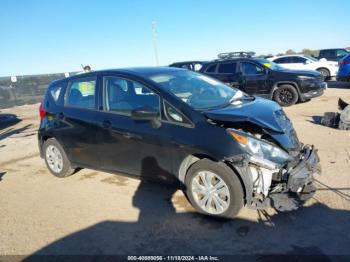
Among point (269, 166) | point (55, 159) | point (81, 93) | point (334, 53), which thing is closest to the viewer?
point (269, 166)

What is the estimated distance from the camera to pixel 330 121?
7.82 meters

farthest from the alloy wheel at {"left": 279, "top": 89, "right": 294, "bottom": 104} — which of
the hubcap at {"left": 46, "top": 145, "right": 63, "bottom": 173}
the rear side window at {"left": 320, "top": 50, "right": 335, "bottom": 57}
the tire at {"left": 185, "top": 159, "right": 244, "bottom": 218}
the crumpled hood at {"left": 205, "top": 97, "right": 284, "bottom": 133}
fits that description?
the rear side window at {"left": 320, "top": 50, "right": 335, "bottom": 57}

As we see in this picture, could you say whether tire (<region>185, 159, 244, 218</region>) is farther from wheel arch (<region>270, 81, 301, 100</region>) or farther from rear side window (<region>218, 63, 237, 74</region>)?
rear side window (<region>218, 63, 237, 74</region>)

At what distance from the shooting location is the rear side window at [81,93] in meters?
4.98

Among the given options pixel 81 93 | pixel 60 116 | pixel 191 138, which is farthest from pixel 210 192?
pixel 60 116

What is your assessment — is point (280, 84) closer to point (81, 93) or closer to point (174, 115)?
point (81, 93)

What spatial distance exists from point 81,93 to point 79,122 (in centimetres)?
49

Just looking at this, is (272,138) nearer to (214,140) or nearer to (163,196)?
(214,140)

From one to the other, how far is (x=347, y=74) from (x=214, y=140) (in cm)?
1331

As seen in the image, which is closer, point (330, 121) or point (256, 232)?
point (256, 232)

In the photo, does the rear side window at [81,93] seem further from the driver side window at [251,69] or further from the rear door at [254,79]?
the driver side window at [251,69]

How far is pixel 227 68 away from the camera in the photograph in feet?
39.9

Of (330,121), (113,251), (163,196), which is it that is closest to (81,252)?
(113,251)

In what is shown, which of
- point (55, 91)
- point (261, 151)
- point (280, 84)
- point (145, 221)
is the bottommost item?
point (145, 221)
